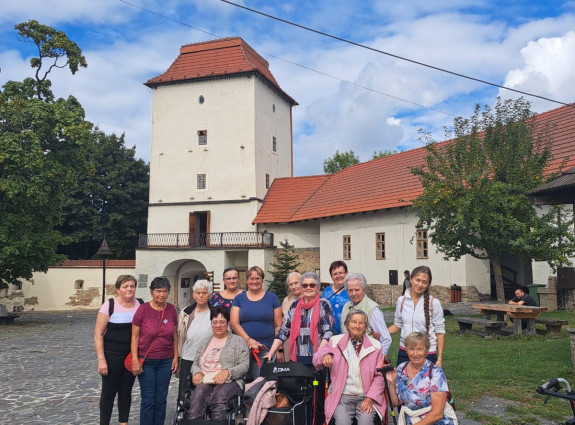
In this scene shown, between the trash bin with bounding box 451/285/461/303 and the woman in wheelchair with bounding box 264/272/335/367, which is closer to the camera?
the woman in wheelchair with bounding box 264/272/335/367

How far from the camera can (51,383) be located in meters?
8.66

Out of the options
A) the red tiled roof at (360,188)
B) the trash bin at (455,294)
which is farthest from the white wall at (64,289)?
the trash bin at (455,294)

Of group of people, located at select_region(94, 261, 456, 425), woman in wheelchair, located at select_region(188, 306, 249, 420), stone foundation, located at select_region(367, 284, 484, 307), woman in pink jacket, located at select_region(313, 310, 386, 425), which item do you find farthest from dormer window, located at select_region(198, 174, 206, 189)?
woman in pink jacket, located at select_region(313, 310, 386, 425)

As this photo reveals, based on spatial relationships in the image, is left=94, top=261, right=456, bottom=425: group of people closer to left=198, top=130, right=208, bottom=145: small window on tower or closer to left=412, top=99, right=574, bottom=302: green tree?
left=412, top=99, right=574, bottom=302: green tree

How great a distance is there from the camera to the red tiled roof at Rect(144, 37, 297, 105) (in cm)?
3080

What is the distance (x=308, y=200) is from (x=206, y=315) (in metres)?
23.9

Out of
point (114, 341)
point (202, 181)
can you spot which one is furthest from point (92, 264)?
point (114, 341)

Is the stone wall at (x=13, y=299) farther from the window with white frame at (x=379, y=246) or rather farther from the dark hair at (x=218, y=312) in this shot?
the dark hair at (x=218, y=312)

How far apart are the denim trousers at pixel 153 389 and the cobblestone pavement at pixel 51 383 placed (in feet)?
2.79

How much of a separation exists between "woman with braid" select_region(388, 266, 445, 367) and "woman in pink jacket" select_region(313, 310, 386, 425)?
1.57ft

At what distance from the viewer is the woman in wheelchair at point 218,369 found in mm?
5086

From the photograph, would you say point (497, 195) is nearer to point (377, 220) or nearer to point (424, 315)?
point (424, 315)

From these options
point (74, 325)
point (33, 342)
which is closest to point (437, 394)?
point (33, 342)

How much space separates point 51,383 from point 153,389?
4.27 metres
